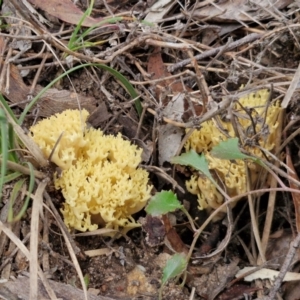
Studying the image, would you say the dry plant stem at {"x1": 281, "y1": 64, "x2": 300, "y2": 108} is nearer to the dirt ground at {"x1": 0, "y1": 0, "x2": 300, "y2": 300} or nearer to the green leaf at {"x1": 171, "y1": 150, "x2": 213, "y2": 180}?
the dirt ground at {"x1": 0, "y1": 0, "x2": 300, "y2": 300}

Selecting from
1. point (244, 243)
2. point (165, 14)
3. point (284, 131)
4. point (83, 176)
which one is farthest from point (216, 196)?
point (165, 14)

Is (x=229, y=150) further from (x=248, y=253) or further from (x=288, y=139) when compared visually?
(x=248, y=253)

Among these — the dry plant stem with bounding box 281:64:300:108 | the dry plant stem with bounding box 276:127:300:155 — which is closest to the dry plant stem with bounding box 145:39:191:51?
the dry plant stem with bounding box 281:64:300:108

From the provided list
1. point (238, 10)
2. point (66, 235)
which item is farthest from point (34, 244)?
point (238, 10)

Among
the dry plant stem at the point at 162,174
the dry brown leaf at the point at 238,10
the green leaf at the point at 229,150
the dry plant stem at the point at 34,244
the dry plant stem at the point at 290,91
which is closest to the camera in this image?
the dry plant stem at the point at 34,244

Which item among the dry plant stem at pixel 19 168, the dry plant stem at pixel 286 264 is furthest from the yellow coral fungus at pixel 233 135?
the dry plant stem at pixel 19 168

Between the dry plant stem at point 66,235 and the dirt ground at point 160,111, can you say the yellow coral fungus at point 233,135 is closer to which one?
the dirt ground at point 160,111
